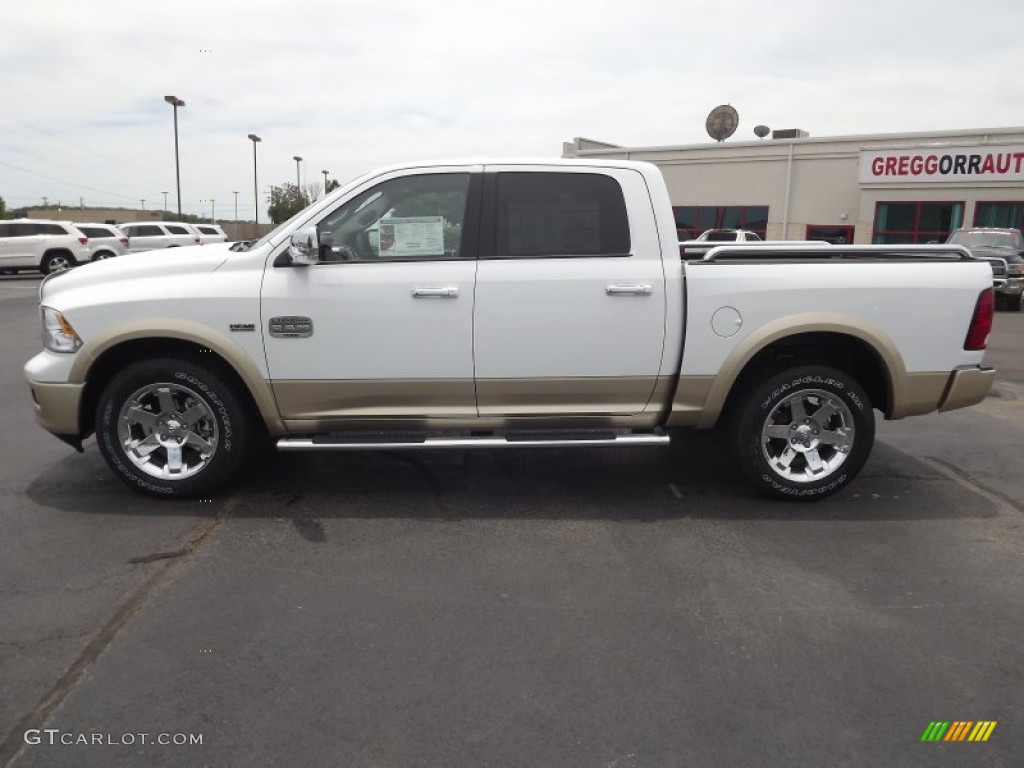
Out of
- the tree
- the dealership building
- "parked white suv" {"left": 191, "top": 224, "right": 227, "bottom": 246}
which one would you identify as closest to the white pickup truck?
the dealership building

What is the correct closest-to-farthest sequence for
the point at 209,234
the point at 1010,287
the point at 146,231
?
the point at 1010,287
the point at 146,231
the point at 209,234

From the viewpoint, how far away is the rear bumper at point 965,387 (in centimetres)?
475

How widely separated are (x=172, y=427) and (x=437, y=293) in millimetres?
1782

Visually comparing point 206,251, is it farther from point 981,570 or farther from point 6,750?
point 981,570

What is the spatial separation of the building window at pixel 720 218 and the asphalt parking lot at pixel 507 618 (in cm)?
2583

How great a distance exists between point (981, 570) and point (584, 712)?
7.94 ft

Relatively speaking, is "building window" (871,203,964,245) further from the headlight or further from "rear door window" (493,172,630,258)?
the headlight

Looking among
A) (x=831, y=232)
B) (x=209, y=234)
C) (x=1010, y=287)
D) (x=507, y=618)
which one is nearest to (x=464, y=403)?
(x=507, y=618)

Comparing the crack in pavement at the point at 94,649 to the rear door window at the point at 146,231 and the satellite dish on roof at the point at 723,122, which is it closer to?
the rear door window at the point at 146,231

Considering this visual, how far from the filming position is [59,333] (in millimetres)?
4562

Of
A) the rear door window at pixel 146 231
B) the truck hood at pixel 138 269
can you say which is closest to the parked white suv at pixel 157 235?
the rear door window at pixel 146 231

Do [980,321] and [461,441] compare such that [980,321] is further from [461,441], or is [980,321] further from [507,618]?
[507,618]

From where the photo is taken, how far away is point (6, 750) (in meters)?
2.54

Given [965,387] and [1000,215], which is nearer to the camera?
[965,387]
